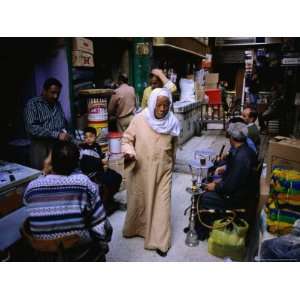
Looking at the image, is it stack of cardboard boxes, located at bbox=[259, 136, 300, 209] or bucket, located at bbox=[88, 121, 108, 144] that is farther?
bucket, located at bbox=[88, 121, 108, 144]

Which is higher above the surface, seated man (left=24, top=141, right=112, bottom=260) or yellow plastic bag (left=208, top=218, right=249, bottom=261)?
seated man (left=24, top=141, right=112, bottom=260)

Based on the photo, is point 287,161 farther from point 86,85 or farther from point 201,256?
point 86,85

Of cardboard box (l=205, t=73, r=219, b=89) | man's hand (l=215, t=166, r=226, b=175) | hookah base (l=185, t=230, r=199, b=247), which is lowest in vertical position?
hookah base (l=185, t=230, r=199, b=247)

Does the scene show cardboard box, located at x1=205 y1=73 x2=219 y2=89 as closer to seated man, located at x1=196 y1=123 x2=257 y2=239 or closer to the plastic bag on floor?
seated man, located at x1=196 y1=123 x2=257 y2=239

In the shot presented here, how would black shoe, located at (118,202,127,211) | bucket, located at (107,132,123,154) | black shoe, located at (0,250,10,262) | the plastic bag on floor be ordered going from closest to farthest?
black shoe, located at (0,250,10,262)
the plastic bag on floor
black shoe, located at (118,202,127,211)
bucket, located at (107,132,123,154)

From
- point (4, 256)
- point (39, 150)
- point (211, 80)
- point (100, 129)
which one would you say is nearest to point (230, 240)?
point (4, 256)

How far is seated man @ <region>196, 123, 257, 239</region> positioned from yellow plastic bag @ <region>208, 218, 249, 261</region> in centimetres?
19

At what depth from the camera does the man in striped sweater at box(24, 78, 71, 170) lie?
10.4ft

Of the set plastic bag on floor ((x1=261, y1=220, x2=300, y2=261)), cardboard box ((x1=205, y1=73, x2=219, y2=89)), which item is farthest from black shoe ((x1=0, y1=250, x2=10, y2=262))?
cardboard box ((x1=205, y1=73, x2=219, y2=89))

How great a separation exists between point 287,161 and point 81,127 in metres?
2.81

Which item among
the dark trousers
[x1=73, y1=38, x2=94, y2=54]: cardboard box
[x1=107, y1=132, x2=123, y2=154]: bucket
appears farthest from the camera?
[x1=107, y1=132, x2=123, y2=154]: bucket

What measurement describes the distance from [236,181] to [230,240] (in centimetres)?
52

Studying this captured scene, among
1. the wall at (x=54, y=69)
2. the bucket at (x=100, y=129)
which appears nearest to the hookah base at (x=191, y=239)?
the bucket at (x=100, y=129)

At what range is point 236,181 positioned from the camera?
2.69 metres
